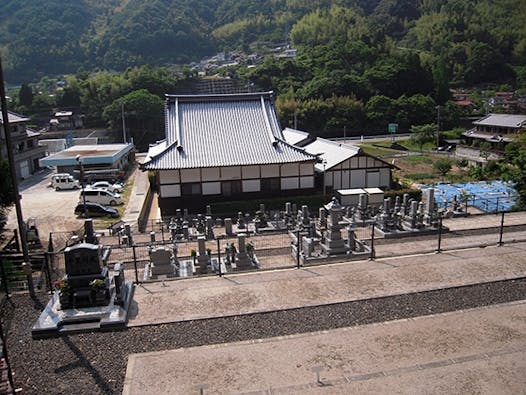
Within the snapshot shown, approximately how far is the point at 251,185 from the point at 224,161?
2088 mm

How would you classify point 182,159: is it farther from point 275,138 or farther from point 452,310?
point 452,310

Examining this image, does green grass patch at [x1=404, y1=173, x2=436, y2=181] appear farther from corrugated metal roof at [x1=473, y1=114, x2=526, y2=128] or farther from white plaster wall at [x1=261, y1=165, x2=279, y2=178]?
white plaster wall at [x1=261, y1=165, x2=279, y2=178]

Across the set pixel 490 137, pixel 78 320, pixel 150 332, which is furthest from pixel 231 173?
pixel 490 137

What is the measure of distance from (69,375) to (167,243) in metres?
8.10

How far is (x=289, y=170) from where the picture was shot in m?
24.0

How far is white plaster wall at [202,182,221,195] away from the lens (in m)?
23.2

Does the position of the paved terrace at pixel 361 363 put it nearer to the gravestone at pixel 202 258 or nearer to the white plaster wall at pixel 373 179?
the gravestone at pixel 202 258

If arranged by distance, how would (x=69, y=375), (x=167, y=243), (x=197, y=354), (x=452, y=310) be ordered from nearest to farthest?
(x=69, y=375)
(x=197, y=354)
(x=452, y=310)
(x=167, y=243)

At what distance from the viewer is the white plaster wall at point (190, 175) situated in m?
22.8

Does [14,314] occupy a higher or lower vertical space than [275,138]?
lower

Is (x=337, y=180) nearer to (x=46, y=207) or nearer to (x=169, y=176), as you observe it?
(x=169, y=176)

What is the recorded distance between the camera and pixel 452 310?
31.8ft

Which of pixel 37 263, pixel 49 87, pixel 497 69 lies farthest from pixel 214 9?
pixel 37 263

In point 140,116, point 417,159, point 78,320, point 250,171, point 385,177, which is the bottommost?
point 417,159
